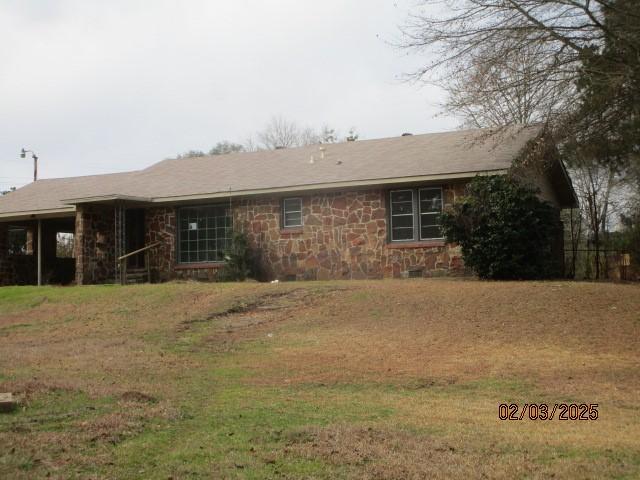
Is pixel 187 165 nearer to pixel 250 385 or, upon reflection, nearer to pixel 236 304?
pixel 236 304

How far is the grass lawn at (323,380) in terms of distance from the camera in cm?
621

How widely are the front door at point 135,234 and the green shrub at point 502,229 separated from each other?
10.8m

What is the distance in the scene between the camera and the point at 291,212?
22.0 meters

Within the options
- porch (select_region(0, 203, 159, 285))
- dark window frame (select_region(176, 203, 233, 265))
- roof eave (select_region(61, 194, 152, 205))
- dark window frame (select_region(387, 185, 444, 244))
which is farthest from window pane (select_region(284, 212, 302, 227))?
porch (select_region(0, 203, 159, 285))

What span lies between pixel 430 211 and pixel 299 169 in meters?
4.99

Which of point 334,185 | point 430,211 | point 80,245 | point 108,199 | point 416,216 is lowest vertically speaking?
point 80,245

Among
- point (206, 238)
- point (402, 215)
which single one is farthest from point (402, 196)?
point (206, 238)

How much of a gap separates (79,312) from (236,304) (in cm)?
390

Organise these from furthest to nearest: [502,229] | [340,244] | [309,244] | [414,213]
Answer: [309,244]
[340,244]
[414,213]
[502,229]

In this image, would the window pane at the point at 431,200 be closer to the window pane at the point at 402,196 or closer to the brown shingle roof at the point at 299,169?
the window pane at the point at 402,196

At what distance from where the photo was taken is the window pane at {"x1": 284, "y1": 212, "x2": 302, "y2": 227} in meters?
21.9

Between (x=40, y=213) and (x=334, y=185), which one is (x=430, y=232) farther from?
(x=40, y=213)
